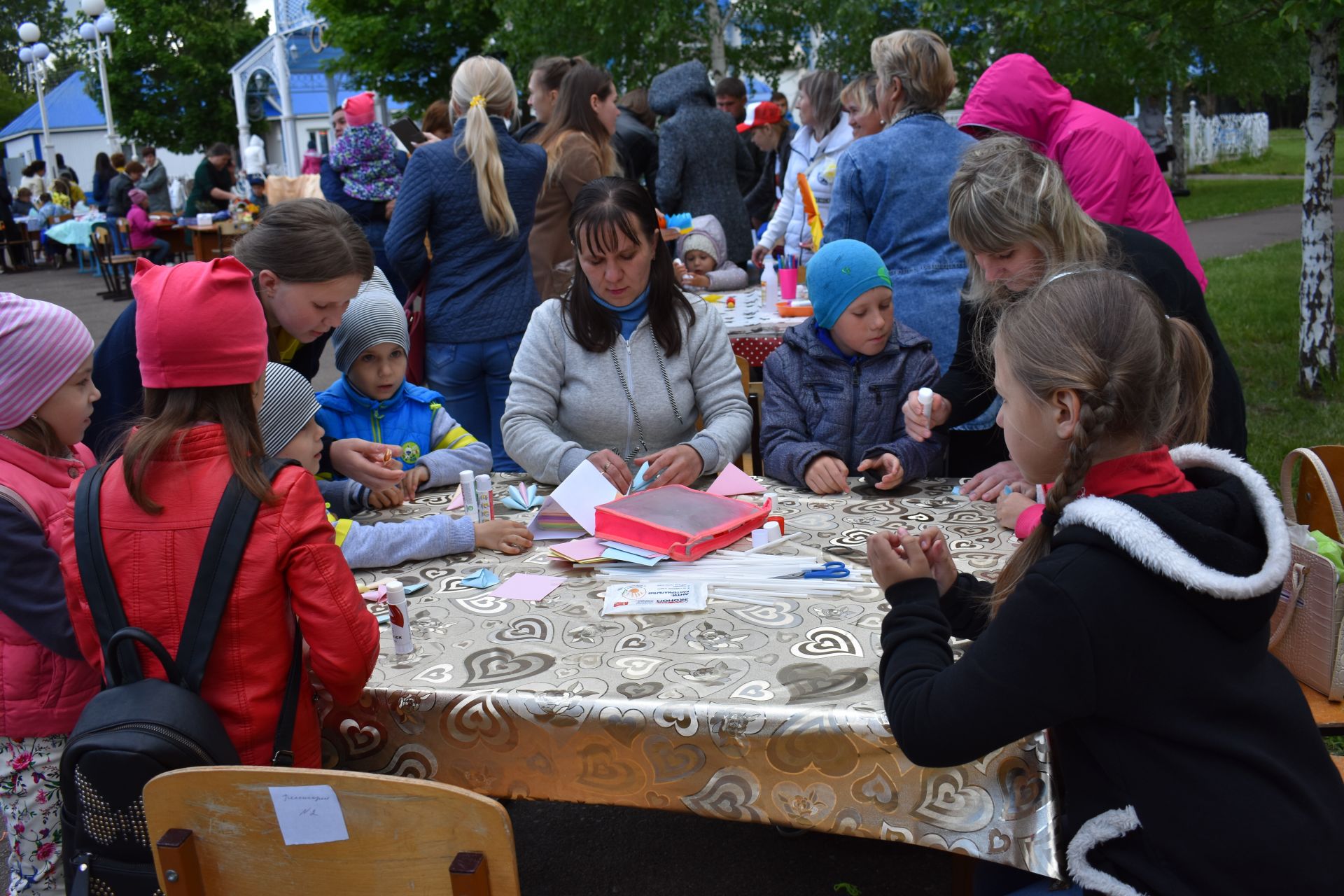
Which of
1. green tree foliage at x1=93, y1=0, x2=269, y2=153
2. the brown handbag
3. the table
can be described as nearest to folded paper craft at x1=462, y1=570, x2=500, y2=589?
the brown handbag

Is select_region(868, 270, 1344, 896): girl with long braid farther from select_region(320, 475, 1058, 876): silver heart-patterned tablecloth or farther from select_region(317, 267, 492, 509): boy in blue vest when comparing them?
select_region(317, 267, 492, 509): boy in blue vest

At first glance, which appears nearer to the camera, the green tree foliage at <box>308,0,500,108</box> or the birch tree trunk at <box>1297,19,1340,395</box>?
the birch tree trunk at <box>1297,19,1340,395</box>

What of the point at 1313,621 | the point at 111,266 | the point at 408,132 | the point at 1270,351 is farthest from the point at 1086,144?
the point at 111,266

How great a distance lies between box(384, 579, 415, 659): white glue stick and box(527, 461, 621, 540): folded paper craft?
613 millimetres

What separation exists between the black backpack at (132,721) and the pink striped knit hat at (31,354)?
488mm

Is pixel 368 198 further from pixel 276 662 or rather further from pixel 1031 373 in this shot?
pixel 1031 373

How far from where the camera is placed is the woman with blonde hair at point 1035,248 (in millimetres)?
2377

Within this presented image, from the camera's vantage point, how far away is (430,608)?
2084 millimetres

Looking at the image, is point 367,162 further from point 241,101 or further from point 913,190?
point 241,101

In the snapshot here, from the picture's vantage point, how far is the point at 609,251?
2.99 metres

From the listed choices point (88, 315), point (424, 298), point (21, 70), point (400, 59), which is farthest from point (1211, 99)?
point (21, 70)

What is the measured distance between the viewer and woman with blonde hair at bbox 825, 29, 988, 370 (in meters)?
4.02

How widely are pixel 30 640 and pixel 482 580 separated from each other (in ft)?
2.68

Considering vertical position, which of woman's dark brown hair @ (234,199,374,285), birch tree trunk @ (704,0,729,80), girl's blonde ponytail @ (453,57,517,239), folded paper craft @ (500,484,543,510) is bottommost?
folded paper craft @ (500,484,543,510)
